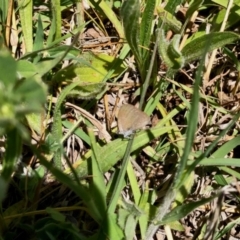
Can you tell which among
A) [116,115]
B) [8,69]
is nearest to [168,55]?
[116,115]

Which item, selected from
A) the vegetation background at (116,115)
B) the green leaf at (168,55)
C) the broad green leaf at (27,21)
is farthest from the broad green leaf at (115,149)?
the broad green leaf at (27,21)

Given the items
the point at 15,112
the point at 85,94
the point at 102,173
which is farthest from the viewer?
the point at 85,94

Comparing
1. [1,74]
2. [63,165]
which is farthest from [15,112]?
[63,165]

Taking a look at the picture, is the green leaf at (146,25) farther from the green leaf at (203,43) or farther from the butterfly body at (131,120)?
the butterfly body at (131,120)

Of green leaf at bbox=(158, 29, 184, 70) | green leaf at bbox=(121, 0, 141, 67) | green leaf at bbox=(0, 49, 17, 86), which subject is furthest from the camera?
green leaf at bbox=(158, 29, 184, 70)

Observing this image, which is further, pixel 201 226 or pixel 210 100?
pixel 210 100

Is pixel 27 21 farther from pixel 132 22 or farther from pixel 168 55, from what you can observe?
pixel 168 55

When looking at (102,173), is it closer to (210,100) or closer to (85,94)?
(85,94)

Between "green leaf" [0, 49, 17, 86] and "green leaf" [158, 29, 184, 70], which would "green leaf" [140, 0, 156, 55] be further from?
"green leaf" [0, 49, 17, 86]

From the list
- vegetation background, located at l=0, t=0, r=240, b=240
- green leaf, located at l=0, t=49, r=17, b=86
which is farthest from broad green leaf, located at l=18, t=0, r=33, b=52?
green leaf, located at l=0, t=49, r=17, b=86
